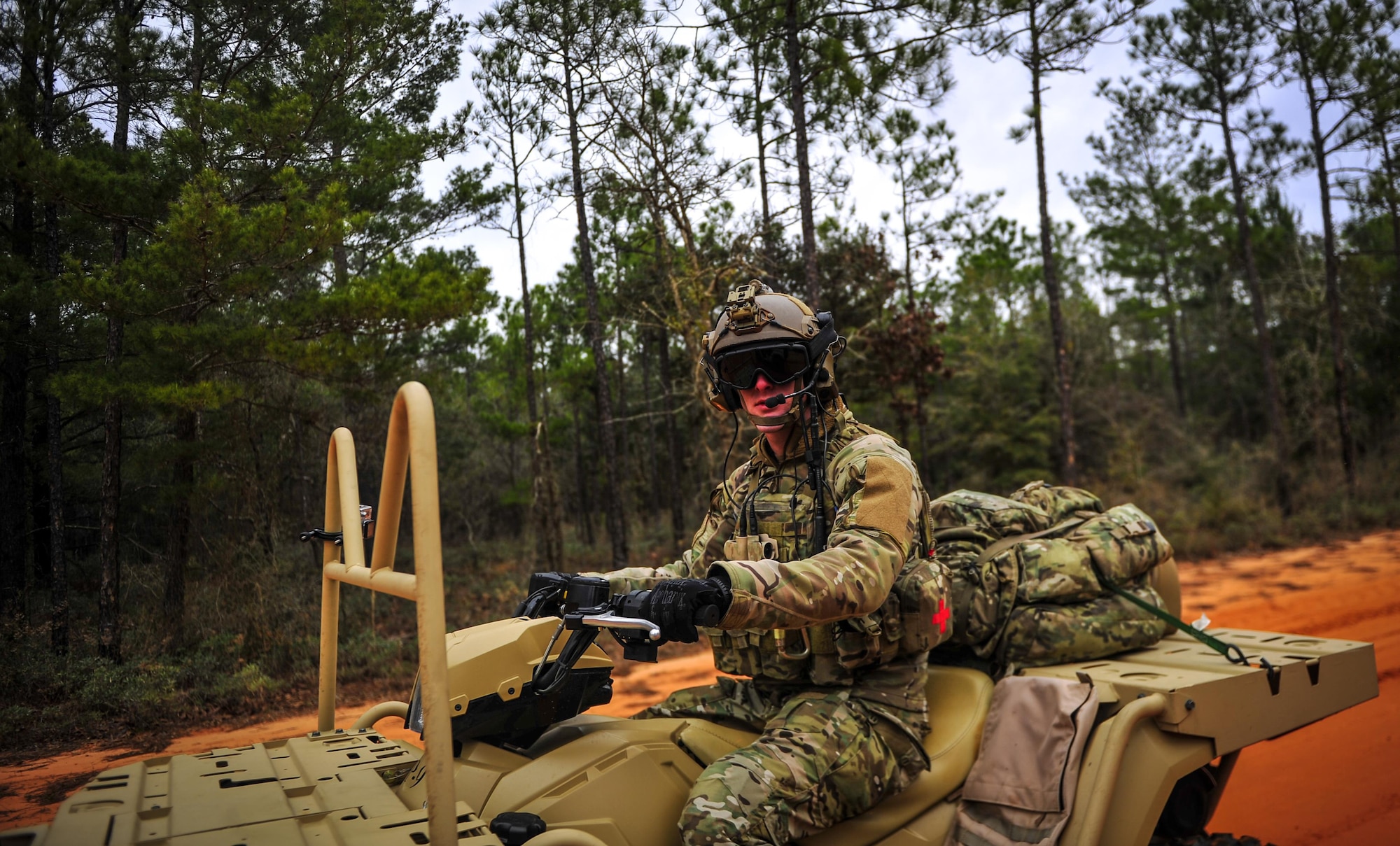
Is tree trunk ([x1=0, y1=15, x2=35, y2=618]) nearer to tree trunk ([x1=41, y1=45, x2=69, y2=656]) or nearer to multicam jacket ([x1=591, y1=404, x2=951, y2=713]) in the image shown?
tree trunk ([x1=41, y1=45, x2=69, y2=656])

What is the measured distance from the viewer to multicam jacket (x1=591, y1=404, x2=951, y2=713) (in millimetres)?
2330

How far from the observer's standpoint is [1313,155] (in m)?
19.1

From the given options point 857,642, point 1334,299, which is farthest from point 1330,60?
point 857,642

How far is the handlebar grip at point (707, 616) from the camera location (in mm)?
2102

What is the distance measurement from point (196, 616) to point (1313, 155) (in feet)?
75.1

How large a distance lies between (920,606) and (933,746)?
565mm

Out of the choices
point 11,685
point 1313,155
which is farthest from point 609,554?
point 1313,155

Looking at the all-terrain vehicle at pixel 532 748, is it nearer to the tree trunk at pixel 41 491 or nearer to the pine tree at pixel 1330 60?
the tree trunk at pixel 41 491

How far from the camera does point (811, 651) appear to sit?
2.82m

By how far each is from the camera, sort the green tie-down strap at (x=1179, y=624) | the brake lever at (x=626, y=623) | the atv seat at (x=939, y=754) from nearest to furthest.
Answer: the brake lever at (x=626, y=623) → the atv seat at (x=939, y=754) → the green tie-down strap at (x=1179, y=624)

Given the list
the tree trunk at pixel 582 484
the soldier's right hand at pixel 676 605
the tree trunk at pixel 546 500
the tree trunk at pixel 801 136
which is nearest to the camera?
the soldier's right hand at pixel 676 605

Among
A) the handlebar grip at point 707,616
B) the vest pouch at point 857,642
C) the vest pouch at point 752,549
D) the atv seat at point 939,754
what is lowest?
the atv seat at point 939,754

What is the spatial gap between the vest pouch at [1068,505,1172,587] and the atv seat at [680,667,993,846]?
92 cm

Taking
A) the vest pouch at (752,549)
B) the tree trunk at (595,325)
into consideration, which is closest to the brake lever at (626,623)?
the vest pouch at (752,549)
